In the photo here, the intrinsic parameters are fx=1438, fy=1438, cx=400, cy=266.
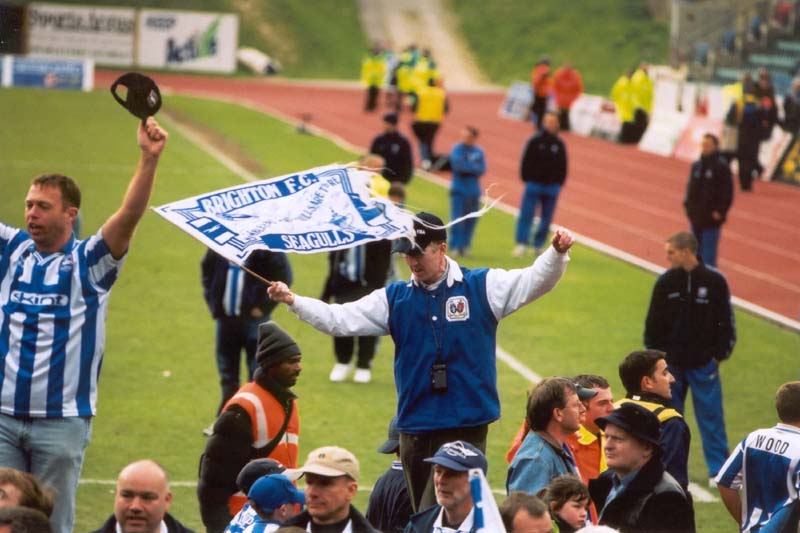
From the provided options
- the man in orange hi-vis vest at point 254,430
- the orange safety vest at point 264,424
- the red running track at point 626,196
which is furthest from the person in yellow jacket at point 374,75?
the orange safety vest at point 264,424

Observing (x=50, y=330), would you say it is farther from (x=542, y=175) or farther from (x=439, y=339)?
(x=542, y=175)

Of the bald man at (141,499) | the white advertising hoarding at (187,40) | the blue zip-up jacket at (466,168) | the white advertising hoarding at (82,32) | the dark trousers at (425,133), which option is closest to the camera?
the bald man at (141,499)

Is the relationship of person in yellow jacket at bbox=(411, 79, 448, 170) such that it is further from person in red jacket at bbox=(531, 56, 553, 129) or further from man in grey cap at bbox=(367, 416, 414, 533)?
man in grey cap at bbox=(367, 416, 414, 533)

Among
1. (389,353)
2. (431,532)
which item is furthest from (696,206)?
(431,532)

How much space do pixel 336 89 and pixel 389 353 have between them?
1618 inches

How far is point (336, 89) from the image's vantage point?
5638cm

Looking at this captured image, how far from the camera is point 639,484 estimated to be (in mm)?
6730

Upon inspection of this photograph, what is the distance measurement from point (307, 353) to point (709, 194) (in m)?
6.88

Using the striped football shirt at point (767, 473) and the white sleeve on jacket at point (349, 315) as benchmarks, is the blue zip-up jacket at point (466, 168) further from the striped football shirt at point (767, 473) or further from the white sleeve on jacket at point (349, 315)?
the white sleeve on jacket at point (349, 315)

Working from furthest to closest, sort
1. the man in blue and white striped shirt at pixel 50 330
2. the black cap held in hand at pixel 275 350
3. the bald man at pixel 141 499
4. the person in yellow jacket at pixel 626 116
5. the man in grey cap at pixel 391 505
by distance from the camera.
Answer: the person in yellow jacket at pixel 626 116 < the black cap held in hand at pixel 275 350 < the man in grey cap at pixel 391 505 < the man in blue and white striped shirt at pixel 50 330 < the bald man at pixel 141 499

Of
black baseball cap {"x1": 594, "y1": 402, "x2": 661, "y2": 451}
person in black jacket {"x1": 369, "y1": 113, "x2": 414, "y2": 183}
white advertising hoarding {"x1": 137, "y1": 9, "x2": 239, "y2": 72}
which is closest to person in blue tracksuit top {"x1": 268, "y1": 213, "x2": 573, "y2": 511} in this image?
black baseball cap {"x1": 594, "y1": 402, "x2": 661, "y2": 451}

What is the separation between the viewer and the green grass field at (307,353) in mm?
12000

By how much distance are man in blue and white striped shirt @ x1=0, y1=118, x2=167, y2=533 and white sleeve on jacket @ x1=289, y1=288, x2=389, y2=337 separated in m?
1.04

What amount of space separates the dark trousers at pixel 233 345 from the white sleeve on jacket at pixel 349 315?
436 cm
